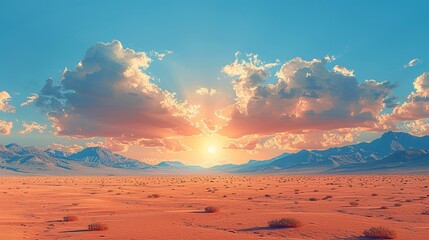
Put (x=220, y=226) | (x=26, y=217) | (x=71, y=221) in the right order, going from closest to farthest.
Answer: (x=220, y=226)
(x=71, y=221)
(x=26, y=217)

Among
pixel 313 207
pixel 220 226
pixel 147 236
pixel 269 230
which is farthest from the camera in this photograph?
pixel 313 207

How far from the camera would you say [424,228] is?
67.6 ft

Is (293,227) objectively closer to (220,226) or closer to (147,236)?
(220,226)

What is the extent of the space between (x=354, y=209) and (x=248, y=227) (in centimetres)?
1174

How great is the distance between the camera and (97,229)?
20.6 meters

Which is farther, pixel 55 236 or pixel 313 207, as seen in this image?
pixel 313 207

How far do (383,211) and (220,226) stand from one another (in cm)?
1269

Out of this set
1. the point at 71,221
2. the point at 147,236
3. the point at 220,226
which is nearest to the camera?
the point at 147,236

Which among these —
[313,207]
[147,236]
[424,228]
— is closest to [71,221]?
[147,236]

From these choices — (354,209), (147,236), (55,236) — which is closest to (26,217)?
(55,236)

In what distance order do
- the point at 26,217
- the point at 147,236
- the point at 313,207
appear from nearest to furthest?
the point at 147,236
the point at 26,217
the point at 313,207

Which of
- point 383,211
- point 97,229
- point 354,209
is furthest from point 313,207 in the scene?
point 97,229

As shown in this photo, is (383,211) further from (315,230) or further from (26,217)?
(26,217)

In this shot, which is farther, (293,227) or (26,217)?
(26,217)
